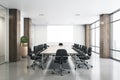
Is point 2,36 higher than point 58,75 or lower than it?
higher

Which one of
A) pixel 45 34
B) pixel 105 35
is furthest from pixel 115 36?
pixel 45 34

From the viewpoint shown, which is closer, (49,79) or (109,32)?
(49,79)

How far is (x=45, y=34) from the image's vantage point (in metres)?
19.6

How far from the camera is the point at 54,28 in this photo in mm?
19766

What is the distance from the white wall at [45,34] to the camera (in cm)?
1956

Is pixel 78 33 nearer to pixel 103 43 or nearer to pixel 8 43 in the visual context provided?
pixel 103 43

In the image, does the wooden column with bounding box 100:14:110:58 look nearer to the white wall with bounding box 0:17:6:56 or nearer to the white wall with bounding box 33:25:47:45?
the white wall with bounding box 0:17:6:56

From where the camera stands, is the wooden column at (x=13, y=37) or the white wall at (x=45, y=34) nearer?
the wooden column at (x=13, y=37)

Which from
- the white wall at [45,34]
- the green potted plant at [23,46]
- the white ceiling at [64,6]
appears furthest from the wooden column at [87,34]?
the green potted plant at [23,46]

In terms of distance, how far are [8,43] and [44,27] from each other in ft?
33.9

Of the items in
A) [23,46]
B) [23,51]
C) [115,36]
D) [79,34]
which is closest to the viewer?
[115,36]

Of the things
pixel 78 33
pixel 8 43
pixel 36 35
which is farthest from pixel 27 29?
pixel 78 33

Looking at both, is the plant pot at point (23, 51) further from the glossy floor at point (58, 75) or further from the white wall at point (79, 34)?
the white wall at point (79, 34)

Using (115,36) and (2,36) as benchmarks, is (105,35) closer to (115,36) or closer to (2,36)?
(115,36)
